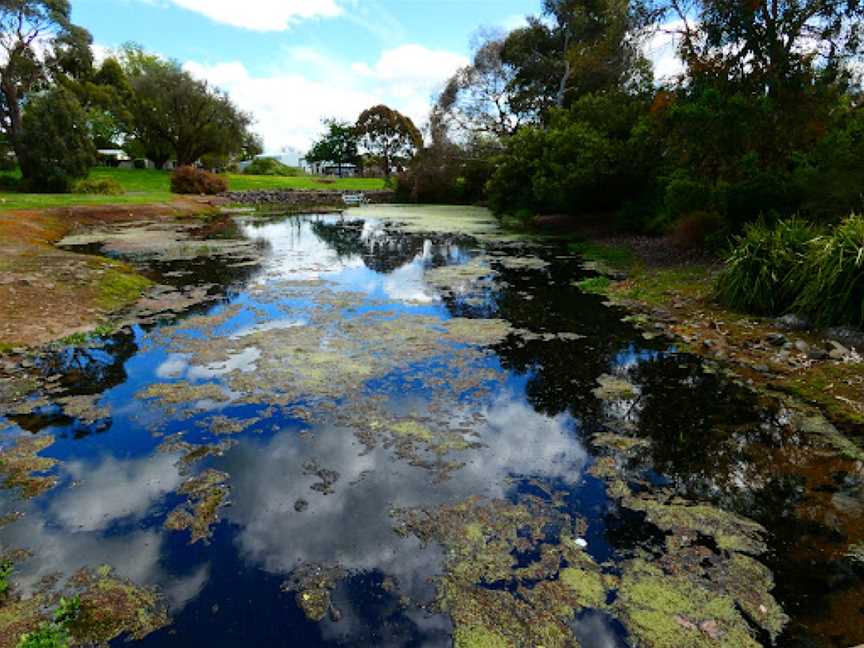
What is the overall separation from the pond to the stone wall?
3695cm

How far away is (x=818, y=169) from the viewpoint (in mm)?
12445

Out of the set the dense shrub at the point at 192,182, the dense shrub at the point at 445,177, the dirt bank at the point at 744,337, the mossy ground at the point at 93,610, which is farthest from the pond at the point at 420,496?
the dense shrub at the point at 192,182

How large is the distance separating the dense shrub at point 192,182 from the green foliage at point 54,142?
8.98m

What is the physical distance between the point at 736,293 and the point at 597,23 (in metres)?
33.2

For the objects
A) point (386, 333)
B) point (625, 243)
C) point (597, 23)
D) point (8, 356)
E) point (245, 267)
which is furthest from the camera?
point (597, 23)

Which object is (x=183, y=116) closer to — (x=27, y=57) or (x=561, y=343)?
(x=27, y=57)

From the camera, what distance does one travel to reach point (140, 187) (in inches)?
1585

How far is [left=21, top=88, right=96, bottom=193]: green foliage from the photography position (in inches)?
1162

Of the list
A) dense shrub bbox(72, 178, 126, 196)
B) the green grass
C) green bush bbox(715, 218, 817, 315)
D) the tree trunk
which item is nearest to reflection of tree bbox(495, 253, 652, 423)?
green bush bbox(715, 218, 817, 315)

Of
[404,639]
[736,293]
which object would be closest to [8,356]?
[404,639]

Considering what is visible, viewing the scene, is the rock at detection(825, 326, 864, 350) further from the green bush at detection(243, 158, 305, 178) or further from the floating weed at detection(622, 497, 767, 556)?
the green bush at detection(243, 158, 305, 178)

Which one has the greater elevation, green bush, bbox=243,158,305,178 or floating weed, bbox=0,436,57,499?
green bush, bbox=243,158,305,178

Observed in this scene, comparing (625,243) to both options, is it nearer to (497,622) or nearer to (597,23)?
(497,622)

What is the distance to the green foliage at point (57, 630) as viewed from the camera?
10.4 ft
